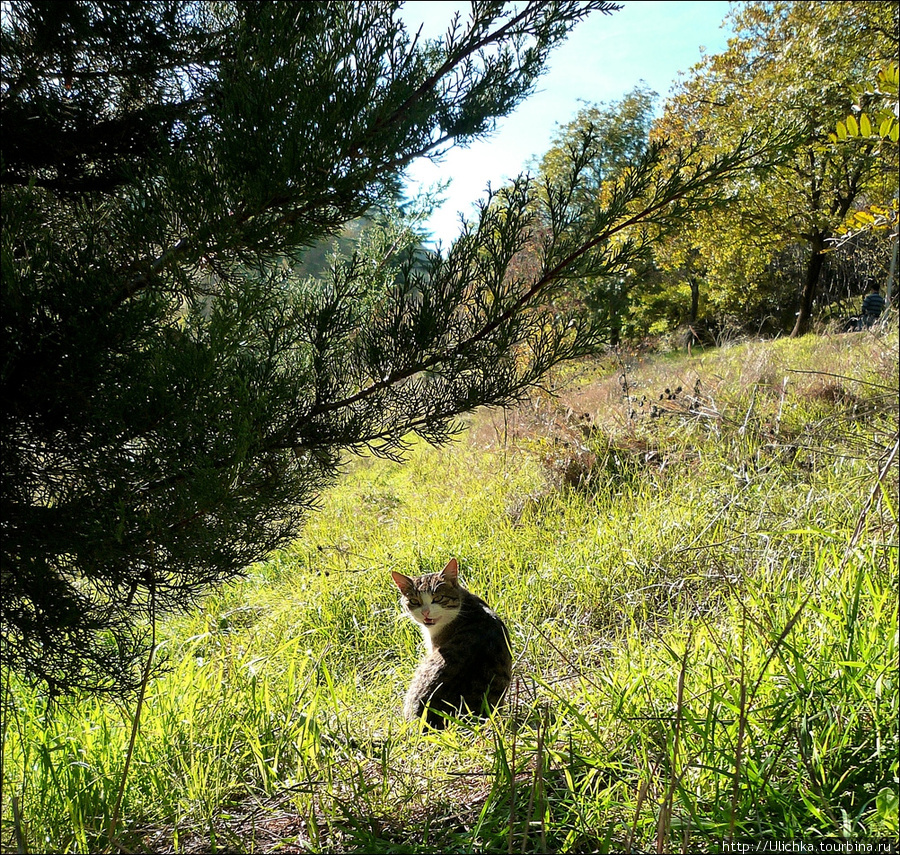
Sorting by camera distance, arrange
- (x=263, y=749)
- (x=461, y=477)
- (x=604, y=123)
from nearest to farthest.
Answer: (x=263, y=749), (x=461, y=477), (x=604, y=123)

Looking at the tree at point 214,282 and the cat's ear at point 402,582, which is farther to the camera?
the cat's ear at point 402,582

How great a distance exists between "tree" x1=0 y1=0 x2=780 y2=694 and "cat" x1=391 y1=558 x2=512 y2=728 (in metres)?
0.91

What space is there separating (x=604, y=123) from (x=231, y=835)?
88.4ft

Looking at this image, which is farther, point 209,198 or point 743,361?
point 743,361

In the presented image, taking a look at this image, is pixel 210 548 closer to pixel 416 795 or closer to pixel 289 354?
pixel 289 354

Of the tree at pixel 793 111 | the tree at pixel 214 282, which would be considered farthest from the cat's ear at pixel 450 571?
the tree at pixel 793 111

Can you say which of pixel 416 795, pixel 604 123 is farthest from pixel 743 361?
pixel 604 123

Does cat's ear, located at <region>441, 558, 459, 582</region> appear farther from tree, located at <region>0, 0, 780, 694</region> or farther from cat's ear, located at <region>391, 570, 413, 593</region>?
tree, located at <region>0, 0, 780, 694</region>

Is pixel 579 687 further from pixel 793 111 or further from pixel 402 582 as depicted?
pixel 793 111

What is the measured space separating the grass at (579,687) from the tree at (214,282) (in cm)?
55

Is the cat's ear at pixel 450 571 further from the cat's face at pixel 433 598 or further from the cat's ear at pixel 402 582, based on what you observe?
the cat's ear at pixel 402 582

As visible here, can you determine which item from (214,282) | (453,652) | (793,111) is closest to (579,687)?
(453,652)

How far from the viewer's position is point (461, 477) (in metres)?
7.02

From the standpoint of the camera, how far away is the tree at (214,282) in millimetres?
2090
